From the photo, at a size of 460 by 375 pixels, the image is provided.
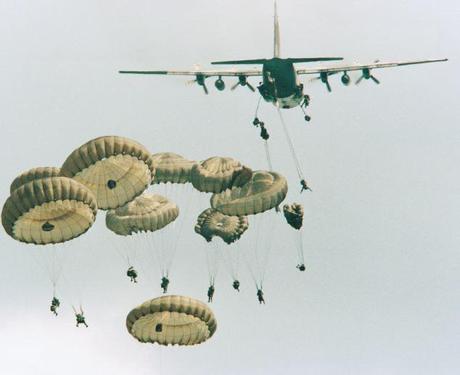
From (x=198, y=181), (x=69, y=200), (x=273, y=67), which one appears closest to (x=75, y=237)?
(x=69, y=200)

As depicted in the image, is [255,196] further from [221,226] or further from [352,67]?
[352,67]

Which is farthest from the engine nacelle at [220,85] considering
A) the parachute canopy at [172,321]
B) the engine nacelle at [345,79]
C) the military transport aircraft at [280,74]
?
the parachute canopy at [172,321]

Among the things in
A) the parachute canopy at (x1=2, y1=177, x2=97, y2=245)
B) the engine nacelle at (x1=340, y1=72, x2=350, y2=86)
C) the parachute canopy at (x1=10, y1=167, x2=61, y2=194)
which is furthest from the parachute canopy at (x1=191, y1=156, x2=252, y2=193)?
the engine nacelle at (x1=340, y1=72, x2=350, y2=86)

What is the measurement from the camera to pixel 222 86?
92938mm

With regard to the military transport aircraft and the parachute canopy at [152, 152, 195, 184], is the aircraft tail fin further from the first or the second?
the parachute canopy at [152, 152, 195, 184]

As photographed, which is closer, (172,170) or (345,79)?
(172,170)

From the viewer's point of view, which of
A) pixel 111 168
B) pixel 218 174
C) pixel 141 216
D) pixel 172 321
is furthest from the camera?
pixel 141 216

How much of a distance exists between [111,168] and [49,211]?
6.25 metres

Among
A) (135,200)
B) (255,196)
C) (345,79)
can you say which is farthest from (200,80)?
(255,196)

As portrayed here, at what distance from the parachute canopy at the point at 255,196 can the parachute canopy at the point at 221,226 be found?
703 centimetres

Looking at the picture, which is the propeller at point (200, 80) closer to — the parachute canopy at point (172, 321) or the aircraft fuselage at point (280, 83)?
the aircraft fuselage at point (280, 83)

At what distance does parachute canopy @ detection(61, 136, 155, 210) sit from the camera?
7144cm

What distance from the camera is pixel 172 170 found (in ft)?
266

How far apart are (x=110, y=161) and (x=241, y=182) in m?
10.5
